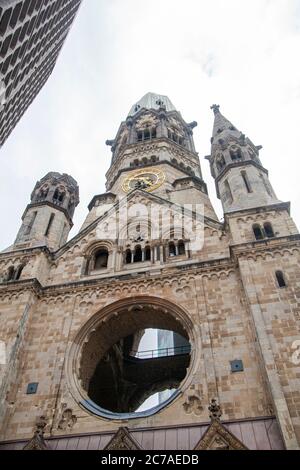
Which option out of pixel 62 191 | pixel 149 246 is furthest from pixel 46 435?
pixel 62 191

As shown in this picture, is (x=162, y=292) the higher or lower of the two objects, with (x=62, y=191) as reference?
lower

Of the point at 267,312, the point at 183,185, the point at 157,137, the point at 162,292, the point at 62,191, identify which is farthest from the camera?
the point at 157,137

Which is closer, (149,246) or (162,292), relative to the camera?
(162,292)

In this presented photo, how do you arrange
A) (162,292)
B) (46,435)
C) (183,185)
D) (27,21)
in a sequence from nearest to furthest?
(46,435)
(162,292)
(27,21)
(183,185)

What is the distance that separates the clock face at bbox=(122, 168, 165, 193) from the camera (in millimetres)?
26797

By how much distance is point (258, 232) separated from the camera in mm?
16734

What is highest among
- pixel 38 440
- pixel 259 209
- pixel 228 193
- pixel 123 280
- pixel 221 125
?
pixel 221 125

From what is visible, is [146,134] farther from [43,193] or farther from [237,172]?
[237,172]

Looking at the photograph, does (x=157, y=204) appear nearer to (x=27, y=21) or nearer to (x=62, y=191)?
(x=62, y=191)

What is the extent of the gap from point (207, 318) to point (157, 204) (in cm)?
889

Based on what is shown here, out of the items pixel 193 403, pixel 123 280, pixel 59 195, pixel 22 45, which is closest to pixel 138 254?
pixel 123 280

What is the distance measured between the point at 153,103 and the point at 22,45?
27051mm

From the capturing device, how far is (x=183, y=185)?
87.0 feet

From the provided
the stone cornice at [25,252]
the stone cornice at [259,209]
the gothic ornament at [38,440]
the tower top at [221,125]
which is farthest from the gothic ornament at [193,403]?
the tower top at [221,125]
